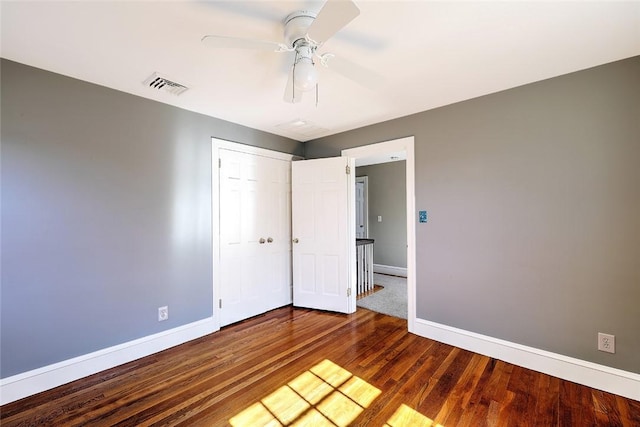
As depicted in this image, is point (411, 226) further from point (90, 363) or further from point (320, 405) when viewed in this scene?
point (90, 363)

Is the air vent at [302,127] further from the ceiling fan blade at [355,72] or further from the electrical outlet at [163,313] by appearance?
the electrical outlet at [163,313]

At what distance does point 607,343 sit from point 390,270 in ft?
12.5

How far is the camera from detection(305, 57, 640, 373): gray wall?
1.91m

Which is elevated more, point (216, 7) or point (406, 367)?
point (216, 7)

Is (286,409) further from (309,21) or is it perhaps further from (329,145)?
(329,145)

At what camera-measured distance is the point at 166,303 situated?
8.61 feet

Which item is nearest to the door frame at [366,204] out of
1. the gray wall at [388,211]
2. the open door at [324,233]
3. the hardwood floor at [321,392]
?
the gray wall at [388,211]

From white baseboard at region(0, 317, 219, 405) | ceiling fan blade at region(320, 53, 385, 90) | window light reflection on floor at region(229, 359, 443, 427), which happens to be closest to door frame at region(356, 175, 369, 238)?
ceiling fan blade at region(320, 53, 385, 90)

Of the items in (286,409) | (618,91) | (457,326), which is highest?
(618,91)

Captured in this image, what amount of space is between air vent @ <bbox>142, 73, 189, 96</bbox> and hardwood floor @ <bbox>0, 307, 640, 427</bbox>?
7.65 feet

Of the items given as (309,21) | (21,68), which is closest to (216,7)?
(309,21)

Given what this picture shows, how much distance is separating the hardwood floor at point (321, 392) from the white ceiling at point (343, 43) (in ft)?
7.60

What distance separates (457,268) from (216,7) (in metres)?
2.72

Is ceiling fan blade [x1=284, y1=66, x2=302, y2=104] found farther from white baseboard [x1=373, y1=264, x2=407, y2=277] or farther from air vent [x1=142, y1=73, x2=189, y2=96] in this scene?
white baseboard [x1=373, y1=264, x2=407, y2=277]
